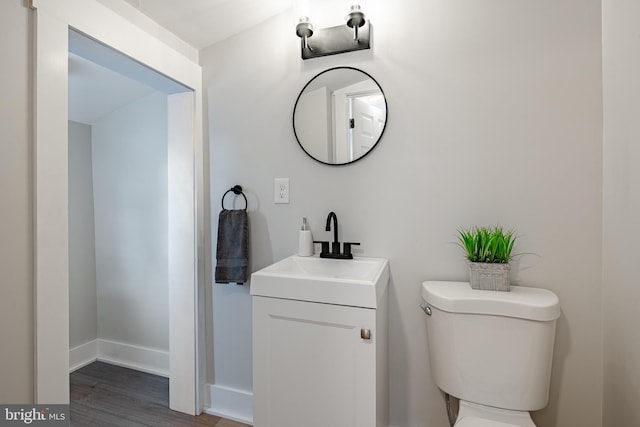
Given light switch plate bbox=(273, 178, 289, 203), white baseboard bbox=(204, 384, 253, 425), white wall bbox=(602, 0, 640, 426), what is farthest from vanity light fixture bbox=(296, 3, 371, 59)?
white baseboard bbox=(204, 384, 253, 425)

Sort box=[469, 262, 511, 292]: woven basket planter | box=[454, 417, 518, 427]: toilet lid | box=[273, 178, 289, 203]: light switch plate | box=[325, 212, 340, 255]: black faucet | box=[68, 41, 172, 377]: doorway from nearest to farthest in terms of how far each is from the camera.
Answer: box=[454, 417, 518, 427]: toilet lid → box=[469, 262, 511, 292]: woven basket planter → box=[325, 212, 340, 255]: black faucet → box=[273, 178, 289, 203]: light switch plate → box=[68, 41, 172, 377]: doorway

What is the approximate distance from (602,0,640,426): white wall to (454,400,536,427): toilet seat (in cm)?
29

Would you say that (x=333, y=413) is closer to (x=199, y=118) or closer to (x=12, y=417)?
(x=12, y=417)

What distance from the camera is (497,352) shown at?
1.10 m

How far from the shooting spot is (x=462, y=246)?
1363 millimetres

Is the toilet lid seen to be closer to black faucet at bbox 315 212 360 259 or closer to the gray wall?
black faucet at bbox 315 212 360 259

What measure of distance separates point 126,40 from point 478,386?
2005 mm

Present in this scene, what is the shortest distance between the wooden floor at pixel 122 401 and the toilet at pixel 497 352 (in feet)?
3.98

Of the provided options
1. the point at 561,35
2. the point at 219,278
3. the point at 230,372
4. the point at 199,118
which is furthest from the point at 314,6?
the point at 230,372

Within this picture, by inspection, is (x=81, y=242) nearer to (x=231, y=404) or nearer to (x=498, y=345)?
(x=231, y=404)

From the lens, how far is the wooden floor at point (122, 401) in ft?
5.47

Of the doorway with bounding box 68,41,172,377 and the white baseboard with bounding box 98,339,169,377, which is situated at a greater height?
the doorway with bounding box 68,41,172,377

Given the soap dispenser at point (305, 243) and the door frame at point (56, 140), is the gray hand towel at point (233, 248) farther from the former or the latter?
the door frame at point (56, 140)

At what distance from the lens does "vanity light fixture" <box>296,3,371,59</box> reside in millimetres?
1371
